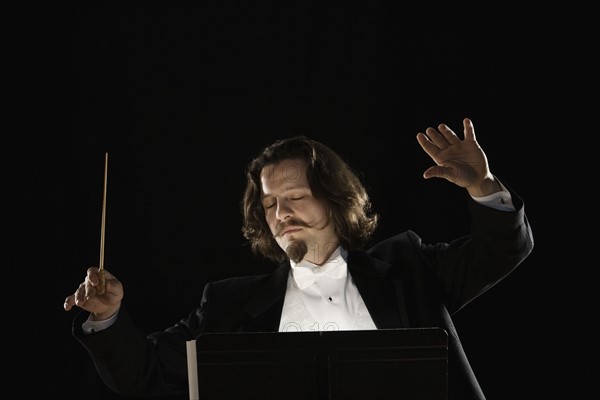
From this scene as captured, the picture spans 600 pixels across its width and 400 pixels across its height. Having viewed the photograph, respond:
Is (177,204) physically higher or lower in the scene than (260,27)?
lower

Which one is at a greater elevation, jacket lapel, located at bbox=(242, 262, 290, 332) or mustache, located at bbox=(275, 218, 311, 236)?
mustache, located at bbox=(275, 218, 311, 236)

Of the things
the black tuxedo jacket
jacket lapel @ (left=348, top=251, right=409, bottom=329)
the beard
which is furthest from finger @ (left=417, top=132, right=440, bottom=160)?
the beard

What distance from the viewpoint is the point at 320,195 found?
2.53 m

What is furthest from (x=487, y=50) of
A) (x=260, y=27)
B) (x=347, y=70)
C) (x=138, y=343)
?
(x=138, y=343)

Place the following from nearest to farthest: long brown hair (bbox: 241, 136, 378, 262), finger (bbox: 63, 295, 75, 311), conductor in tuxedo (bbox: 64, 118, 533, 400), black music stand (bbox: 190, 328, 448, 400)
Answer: black music stand (bbox: 190, 328, 448, 400) → finger (bbox: 63, 295, 75, 311) → conductor in tuxedo (bbox: 64, 118, 533, 400) → long brown hair (bbox: 241, 136, 378, 262)

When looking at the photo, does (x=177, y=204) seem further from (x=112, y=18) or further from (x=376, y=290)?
(x=376, y=290)

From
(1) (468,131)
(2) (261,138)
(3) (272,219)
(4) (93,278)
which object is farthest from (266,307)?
(2) (261,138)

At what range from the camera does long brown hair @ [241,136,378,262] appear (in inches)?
101

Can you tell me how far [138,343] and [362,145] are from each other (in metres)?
1.30

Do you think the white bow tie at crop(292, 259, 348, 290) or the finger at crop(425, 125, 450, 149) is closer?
the finger at crop(425, 125, 450, 149)

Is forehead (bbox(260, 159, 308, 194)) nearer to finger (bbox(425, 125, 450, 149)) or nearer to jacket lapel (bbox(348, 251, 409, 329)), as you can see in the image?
jacket lapel (bbox(348, 251, 409, 329))

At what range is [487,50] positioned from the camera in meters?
3.04

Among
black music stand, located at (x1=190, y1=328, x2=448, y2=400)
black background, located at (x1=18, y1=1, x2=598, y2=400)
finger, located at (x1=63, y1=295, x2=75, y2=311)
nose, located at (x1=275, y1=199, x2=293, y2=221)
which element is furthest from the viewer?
black background, located at (x1=18, y1=1, x2=598, y2=400)

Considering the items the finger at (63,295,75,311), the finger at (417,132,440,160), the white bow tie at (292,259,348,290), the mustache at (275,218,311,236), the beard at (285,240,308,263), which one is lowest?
the white bow tie at (292,259,348,290)
